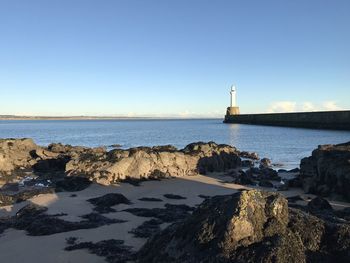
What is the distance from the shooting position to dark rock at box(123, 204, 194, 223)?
10312 mm

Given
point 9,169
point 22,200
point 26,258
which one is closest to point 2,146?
point 9,169

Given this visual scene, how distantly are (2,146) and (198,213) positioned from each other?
21.5m

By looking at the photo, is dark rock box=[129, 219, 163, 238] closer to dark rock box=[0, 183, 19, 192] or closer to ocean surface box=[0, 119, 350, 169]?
dark rock box=[0, 183, 19, 192]

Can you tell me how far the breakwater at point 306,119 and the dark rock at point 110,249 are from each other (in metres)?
66.7

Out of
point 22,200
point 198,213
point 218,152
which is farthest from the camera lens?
point 218,152

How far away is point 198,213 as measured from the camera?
5.82 m

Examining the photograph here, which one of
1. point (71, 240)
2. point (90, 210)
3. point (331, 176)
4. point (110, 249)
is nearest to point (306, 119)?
point (331, 176)

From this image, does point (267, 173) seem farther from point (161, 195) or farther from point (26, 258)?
point (26, 258)

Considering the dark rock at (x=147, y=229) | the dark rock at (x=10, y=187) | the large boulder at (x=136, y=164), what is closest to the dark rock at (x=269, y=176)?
the large boulder at (x=136, y=164)

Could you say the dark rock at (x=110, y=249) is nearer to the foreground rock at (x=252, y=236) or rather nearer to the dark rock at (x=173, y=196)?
the foreground rock at (x=252, y=236)

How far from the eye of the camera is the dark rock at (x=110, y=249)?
6.86m

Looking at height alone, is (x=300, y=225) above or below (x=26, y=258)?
above

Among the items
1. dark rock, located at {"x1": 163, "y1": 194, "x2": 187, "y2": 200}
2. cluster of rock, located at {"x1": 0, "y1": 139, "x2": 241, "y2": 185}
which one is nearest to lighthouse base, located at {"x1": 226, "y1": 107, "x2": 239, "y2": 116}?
cluster of rock, located at {"x1": 0, "y1": 139, "x2": 241, "y2": 185}

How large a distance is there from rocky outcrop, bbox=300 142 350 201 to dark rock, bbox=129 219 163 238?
24.6ft
